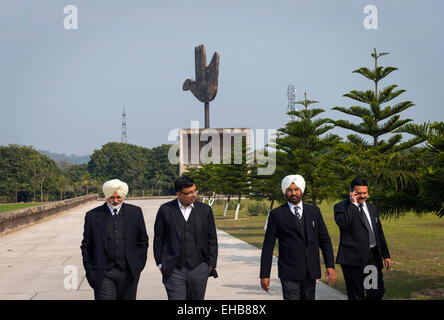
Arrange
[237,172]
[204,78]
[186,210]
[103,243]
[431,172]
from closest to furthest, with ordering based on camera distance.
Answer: [103,243], [186,210], [431,172], [237,172], [204,78]

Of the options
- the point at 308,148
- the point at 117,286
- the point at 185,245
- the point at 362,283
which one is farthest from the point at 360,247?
the point at 308,148

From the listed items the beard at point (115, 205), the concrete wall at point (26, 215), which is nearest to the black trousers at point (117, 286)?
the beard at point (115, 205)

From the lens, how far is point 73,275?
45.0 ft

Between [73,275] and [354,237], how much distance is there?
27.3 ft

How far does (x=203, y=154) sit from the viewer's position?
95062 millimetres

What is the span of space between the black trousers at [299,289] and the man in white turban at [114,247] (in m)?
1.58

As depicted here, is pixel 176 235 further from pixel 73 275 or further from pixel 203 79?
pixel 203 79

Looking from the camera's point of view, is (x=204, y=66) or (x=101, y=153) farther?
(x=101, y=153)

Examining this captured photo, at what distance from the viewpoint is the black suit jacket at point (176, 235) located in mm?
6543

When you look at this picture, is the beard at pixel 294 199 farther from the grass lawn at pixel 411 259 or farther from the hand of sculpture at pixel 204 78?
the hand of sculpture at pixel 204 78

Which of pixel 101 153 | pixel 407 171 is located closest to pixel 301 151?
pixel 407 171

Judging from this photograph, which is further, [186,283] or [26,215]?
[26,215]

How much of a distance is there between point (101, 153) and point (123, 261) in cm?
12607
